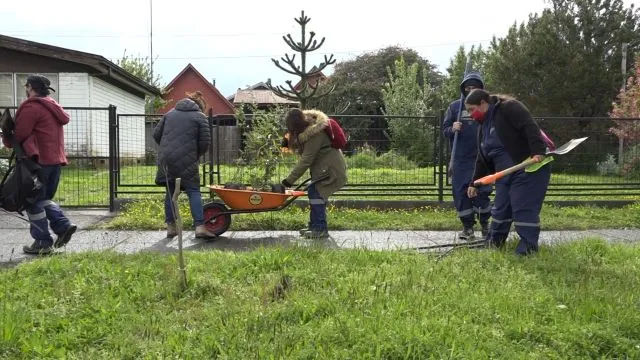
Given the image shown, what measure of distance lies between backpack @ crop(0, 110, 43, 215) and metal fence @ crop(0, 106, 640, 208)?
325cm

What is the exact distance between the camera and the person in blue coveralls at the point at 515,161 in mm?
5258

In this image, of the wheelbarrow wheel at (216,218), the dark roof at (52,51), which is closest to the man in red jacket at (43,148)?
the wheelbarrow wheel at (216,218)

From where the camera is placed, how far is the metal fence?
9.62 meters

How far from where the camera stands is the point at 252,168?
8.50 metres

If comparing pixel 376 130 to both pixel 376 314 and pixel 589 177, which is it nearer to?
pixel 589 177

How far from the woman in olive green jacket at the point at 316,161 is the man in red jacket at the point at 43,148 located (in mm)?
Result: 2510

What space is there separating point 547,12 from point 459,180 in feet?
68.1

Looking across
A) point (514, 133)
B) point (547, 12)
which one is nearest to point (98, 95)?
point (514, 133)

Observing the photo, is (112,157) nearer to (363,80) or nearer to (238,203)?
(238,203)

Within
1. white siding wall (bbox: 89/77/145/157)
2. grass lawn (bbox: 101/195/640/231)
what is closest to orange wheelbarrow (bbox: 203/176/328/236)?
grass lawn (bbox: 101/195/640/231)

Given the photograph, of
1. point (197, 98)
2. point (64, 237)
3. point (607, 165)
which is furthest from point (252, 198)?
point (607, 165)

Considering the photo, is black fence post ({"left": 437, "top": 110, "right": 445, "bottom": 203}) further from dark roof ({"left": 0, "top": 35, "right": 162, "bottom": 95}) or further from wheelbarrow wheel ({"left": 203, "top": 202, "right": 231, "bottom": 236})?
dark roof ({"left": 0, "top": 35, "right": 162, "bottom": 95})

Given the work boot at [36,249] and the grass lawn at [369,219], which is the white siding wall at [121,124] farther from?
the work boot at [36,249]

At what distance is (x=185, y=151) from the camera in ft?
21.9
